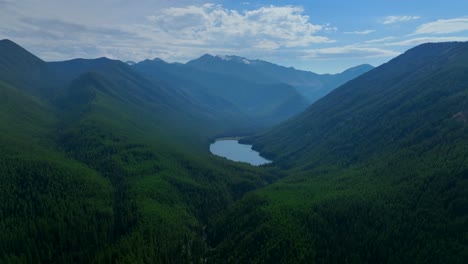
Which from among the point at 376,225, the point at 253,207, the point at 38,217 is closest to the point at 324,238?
the point at 376,225

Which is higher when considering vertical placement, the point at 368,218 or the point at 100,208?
the point at 100,208

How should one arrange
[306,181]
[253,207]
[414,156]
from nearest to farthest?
[253,207]
[414,156]
[306,181]

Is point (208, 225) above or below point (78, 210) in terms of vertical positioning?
below

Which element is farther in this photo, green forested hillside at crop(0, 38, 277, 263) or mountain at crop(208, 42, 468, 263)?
green forested hillside at crop(0, 38, 277, 263)

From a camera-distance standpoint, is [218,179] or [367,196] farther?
[218,179]

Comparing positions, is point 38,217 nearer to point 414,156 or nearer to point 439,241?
point 439,241

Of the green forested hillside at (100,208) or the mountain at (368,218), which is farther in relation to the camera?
the green forested hillside at (100,208)

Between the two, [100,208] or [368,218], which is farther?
[100,208]

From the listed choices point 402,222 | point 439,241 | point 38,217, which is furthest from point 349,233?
point 38,217

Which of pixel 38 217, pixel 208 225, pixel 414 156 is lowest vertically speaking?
pixel 208 225

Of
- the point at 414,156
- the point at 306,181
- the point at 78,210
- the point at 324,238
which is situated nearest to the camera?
the point at 324,238
